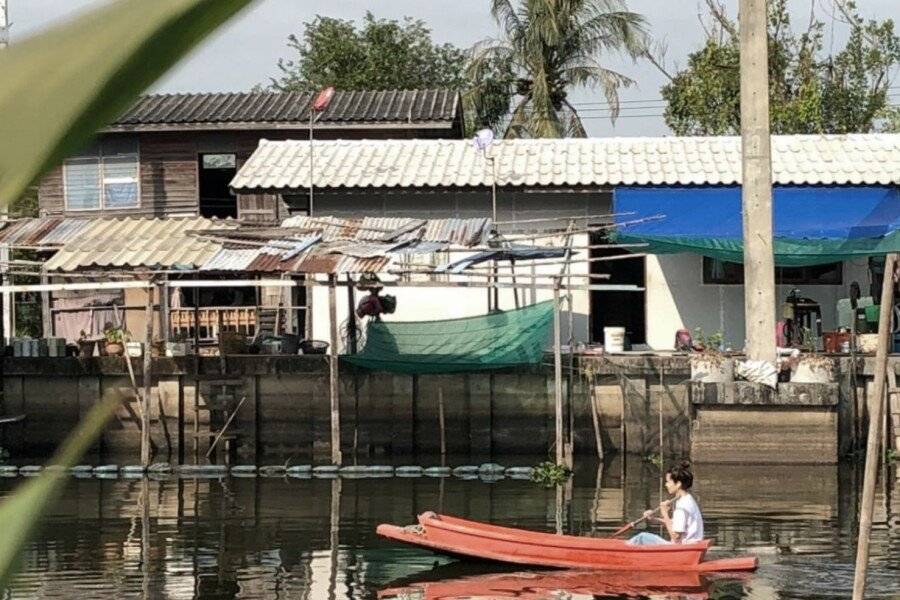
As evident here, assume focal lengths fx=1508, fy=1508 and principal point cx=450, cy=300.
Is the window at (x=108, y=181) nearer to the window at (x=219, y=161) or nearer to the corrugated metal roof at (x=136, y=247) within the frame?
the window at (x=219, y=161)

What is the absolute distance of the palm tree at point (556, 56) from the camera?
30.1 metres

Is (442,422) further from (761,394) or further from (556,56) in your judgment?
(556,56)

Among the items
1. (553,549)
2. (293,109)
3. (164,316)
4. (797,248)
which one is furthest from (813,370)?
(293,109)

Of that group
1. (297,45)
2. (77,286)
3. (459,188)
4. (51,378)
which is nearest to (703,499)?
(459,188)

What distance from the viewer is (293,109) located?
89.5 ft

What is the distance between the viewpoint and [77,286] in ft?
59.3

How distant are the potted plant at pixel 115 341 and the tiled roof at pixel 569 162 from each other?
8.76 ft

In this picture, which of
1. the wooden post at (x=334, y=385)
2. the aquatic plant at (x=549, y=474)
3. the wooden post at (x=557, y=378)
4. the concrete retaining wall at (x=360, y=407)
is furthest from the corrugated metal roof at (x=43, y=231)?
the aquatic plant at (x=549, y=474)

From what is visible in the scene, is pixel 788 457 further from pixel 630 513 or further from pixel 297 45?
pixel 297 45

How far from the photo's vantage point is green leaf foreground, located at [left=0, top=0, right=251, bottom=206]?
56 centimetres

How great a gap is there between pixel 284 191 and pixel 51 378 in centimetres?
414

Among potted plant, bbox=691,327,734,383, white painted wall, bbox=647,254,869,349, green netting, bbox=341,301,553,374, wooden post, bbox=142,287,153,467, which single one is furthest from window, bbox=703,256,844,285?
wooden post, bbox=142,287,153,467

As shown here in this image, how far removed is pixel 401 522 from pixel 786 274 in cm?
801

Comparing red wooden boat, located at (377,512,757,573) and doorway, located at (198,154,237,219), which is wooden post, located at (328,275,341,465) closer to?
red wooden boat, located at (377,512,757,573)
